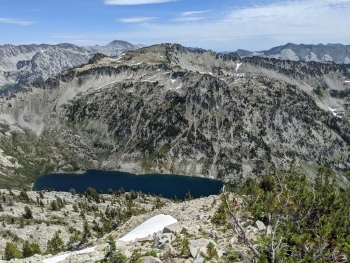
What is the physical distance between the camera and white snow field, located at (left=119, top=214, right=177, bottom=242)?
4152 centimetres

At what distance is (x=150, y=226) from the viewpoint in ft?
147

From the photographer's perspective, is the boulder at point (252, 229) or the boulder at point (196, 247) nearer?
the boulder at point (196, 247)

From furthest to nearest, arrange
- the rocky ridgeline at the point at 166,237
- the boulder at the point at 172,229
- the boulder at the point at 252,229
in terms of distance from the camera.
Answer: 1. the boulder at the point at 172,229
2. the boulder at the point at 252,229
3. the rocky ridgeline at the point at 166,237

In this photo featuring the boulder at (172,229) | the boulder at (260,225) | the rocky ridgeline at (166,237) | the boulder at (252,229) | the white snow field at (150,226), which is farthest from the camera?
the white snow field at (150,226)

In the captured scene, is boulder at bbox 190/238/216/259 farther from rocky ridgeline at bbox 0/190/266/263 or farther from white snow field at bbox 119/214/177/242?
white snow field at bbox 119/214/177/242

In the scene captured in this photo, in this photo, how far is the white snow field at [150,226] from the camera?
41.5 metres

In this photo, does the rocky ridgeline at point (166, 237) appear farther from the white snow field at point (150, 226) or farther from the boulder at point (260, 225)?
the white snow field at point (150, 226)

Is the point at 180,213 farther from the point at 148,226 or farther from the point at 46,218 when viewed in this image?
the point at 46,218

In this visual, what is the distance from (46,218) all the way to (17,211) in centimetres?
1094

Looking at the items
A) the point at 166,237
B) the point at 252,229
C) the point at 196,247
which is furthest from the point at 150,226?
the point at 196,247

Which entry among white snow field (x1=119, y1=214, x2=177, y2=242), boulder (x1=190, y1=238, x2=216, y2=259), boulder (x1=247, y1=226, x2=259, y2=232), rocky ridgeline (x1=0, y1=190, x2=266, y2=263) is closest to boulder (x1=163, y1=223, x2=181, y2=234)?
rocky ridgeline (x1=0, y1=190, x2=266, y2=263)

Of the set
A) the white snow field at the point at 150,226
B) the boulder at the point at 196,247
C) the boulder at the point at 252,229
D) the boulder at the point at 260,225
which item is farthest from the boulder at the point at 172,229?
the boulder at the point at 260,225

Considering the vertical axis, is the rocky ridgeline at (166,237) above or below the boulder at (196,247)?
below

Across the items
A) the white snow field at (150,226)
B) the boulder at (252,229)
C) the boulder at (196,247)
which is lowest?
the white snow field at (150,226)
